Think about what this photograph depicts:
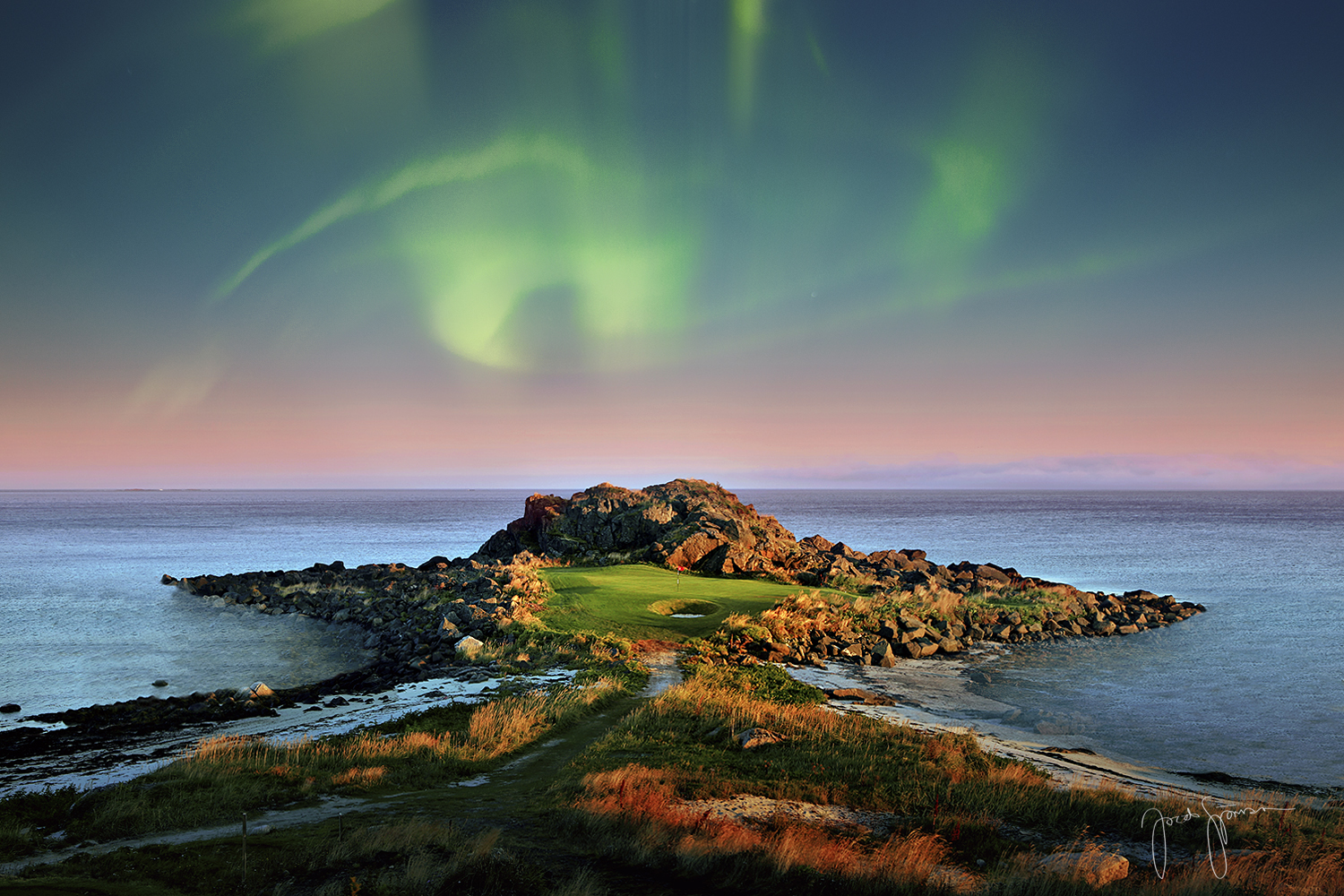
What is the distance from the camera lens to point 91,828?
1066cm

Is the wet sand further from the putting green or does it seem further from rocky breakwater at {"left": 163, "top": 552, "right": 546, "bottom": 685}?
rocky breakwater at {"left": 163, "top": 552, "right": 546, "bottom": 685}

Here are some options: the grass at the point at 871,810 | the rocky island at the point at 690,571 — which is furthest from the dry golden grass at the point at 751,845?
the rocky island at the point at 690,571

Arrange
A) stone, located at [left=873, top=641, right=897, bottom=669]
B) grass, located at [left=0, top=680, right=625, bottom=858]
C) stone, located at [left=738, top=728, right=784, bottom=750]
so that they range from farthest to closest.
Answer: stone, located at [left=873, top=641, right=897, bottom=669] → stone, located at [left=738, top=728, right=784, bottom=750] → grass, located at [left=0, top=680, right=625, bottom=858]

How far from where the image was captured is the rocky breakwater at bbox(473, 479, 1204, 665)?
3203 cm

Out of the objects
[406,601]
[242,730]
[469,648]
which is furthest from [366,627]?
[242,730]

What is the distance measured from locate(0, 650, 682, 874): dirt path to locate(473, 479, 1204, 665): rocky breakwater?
45.6 ft

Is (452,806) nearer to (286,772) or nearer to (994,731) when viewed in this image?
(286,772)

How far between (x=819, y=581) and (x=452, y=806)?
117 ft

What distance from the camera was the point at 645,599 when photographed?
1395 inches

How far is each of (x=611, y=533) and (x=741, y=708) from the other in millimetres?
36969

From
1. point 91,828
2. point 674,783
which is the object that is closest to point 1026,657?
point 674,783

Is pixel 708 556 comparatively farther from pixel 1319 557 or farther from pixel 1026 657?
pixel 1319 557
